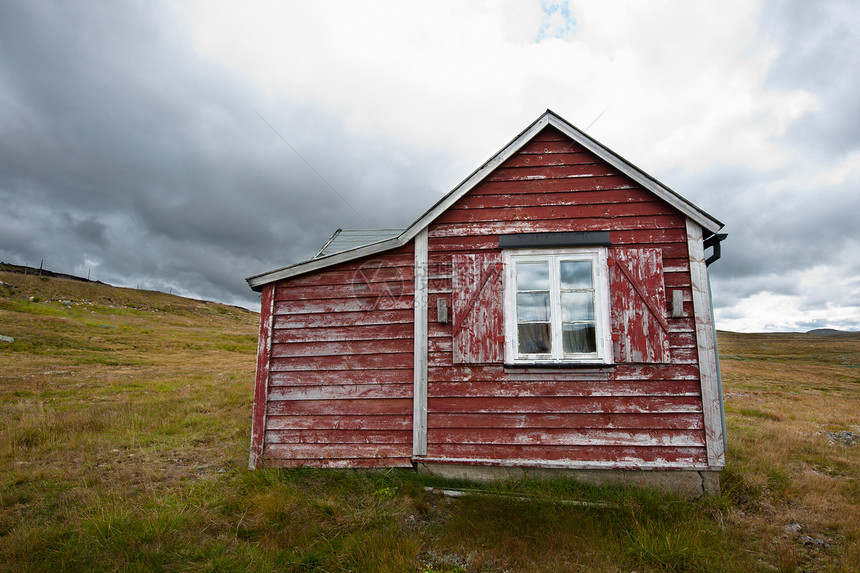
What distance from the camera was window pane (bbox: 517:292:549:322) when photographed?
230 inches

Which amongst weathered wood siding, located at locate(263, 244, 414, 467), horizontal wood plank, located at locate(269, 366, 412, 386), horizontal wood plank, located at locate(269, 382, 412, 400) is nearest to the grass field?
weathered wood siding, located at locate(263, 244, 414, 467)

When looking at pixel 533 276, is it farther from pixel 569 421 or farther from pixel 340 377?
pixel 340 377

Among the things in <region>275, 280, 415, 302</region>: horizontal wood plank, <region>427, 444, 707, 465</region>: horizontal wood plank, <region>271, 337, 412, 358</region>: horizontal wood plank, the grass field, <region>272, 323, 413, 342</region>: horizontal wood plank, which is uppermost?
<region>275, 280, 415, 302</region>: horizontal wood plank

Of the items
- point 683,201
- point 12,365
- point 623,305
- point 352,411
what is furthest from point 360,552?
point 12,365

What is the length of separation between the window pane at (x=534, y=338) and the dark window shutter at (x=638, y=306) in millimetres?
844

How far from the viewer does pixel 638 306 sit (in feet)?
18.7

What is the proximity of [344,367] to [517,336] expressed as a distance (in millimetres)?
2464

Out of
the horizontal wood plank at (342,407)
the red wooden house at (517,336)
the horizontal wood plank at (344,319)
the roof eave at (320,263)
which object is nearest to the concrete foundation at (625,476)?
the red wooden house at (517,336)

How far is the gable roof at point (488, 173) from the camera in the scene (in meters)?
5.87

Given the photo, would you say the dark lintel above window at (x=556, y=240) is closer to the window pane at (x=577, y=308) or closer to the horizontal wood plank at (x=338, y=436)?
the window pane at (x=577, y=308)

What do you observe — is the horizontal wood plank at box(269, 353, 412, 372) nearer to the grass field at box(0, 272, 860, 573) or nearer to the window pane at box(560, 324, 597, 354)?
the grass field at box(0, 272, 860, 573)

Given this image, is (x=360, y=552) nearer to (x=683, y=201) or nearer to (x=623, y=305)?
(x=623, y=305)

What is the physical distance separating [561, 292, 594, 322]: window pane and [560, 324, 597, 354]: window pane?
4.2 inches

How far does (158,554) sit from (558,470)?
14.4ft
